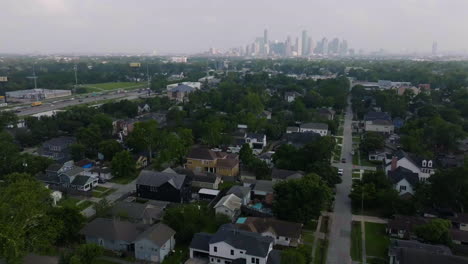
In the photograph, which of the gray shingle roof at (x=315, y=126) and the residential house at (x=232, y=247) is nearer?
the residential house at (x=232, y=247)

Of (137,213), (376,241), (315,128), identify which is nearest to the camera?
(376,241)

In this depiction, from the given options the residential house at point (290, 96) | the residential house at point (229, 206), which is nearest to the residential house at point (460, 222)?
the residential house at point (229, 206)

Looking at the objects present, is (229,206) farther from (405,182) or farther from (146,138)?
(146,138)

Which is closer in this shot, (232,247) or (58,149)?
(232,247)

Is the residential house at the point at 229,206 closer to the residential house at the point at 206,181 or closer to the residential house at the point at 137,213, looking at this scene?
the residential house at the point at 137,213

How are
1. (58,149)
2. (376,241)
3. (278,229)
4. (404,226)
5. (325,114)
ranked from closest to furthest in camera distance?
(278,229)
(376,241)
(404,226)
(58,149)
(325,114)

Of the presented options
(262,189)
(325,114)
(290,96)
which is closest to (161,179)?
(262,189)

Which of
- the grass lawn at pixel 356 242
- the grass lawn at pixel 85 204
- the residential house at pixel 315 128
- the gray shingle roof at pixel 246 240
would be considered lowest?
the grass lawn at pixel 356 242
